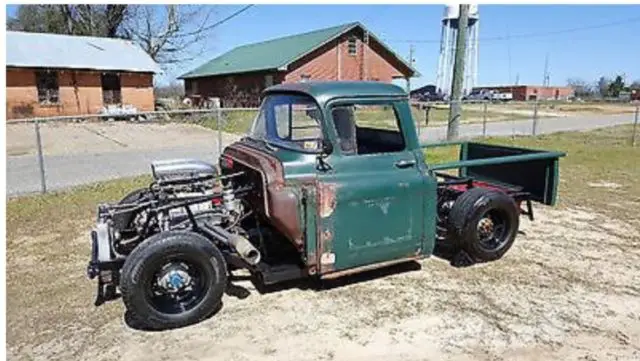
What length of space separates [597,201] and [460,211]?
4659 millimetres

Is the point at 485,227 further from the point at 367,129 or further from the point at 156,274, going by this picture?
the point at 156,274

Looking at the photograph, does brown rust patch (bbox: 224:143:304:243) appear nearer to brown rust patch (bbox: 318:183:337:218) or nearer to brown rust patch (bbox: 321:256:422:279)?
brown rust patch (bbox: 318:183:337:218)

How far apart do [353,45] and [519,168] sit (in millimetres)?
31307

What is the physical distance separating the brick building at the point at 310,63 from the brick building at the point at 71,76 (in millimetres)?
7295

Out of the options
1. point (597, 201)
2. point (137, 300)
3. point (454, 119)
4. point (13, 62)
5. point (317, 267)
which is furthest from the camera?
point (13, 62)

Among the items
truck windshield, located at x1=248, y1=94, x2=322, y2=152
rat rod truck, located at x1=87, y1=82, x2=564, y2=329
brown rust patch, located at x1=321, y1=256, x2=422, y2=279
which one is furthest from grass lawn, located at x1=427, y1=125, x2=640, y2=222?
truck windshield, located at x1=248, y1=94, x2=322, y2=152

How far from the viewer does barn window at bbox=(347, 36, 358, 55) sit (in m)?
36.1

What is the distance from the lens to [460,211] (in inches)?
206

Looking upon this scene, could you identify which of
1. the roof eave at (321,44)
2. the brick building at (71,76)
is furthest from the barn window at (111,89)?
the roof eave at (321,44)

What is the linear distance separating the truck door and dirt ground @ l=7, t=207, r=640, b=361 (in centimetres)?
43

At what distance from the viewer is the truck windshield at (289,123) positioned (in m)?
4.61

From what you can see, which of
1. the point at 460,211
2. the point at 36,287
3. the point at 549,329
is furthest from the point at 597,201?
the point at 36,287

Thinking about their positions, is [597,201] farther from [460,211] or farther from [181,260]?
[181,260]

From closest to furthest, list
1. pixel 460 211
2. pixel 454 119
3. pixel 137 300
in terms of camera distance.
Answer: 1. pixel 137 300
2. pixel 460 211
3. pixel 454 119
